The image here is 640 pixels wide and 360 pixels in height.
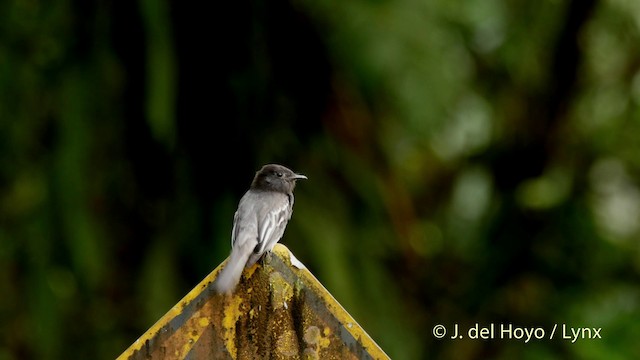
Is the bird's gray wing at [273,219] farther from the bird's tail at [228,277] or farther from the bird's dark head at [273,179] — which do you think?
the bird's tail at [228,277]

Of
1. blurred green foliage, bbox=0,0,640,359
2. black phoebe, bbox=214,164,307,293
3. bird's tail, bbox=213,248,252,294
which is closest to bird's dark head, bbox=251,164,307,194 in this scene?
black phoebe, bbox=214,164,307,293

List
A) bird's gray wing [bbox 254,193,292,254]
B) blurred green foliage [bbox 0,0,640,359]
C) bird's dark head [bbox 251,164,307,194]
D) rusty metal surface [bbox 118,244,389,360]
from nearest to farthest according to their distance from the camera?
1. rusty metal surface [bbox 118,244,389,360]
2. bird's gray wing [bbox 254,193,292,254]
3. bird's dark head [bbox 251,164,307,194]
4. blurred green foliage [bbox 0,0,640,359]

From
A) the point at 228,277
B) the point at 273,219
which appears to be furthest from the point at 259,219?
the point at 228,277

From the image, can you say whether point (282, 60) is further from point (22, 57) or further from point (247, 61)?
point (22, 57)

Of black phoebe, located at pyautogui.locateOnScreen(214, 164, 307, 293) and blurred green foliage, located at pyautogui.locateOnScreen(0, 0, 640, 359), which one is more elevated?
blurred green foliage, located at pyautogui.locateOnScreen(0, 0, 640, 359)

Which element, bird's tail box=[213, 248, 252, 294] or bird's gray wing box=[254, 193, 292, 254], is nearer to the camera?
bird's tail box=[213, 248, 252, 294]

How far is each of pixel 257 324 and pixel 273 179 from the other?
4.38 feet

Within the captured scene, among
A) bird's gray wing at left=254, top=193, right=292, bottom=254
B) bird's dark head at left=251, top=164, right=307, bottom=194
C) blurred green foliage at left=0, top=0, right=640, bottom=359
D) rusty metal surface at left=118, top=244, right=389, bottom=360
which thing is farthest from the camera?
blurred green foliage at left=0, top=0, right=640, bottom=359

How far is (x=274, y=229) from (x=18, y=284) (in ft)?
3.24

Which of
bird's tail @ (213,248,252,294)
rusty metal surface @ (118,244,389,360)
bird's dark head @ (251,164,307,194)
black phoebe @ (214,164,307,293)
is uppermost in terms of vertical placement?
bird's dark head @ (251,164,307,194)

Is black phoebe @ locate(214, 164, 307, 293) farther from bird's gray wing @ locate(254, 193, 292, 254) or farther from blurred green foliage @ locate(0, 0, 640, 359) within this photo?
blurred green foliage @ locate(0, 0, 640, 359)

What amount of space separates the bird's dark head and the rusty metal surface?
4.11 ft

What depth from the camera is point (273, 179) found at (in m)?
2.89

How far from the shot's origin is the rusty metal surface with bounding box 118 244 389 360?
1.55 metres
